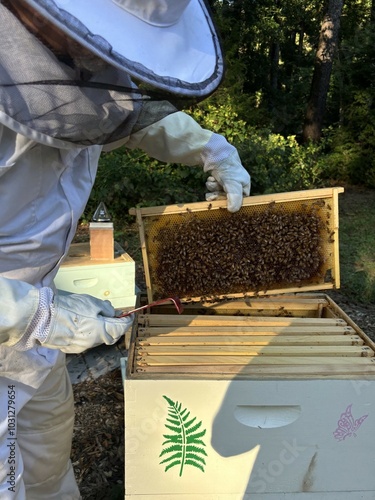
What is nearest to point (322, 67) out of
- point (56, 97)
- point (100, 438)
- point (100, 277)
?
point (100, 277)

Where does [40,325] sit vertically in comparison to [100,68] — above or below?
below

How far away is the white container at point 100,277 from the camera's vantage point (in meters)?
2.70

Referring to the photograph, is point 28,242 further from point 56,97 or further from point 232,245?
point 232,245

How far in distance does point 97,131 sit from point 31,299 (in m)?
0.47

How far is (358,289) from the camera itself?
4242 mm

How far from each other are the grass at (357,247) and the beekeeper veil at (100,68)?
336 cm

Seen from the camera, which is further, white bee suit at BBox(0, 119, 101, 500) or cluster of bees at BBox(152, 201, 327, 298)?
cluster of bees at BBox(152, 201, 327, 298)

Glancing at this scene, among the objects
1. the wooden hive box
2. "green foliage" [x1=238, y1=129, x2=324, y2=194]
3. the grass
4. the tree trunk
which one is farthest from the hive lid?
the tree trunk

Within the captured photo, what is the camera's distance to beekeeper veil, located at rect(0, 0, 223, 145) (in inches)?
39.7

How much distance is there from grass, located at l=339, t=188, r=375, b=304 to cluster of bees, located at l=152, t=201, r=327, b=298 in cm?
227

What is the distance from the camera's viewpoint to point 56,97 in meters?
1.10

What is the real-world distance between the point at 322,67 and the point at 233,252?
855cm

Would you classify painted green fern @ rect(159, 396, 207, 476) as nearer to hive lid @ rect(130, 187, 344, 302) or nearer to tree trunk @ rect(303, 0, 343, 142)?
hive lid @ rect(130, 187, 344, 302)

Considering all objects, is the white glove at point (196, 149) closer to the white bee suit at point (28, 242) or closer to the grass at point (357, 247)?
the white bee suit at point (28, 242)
